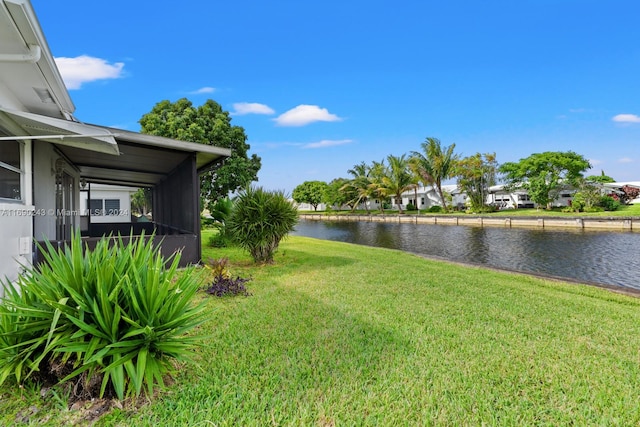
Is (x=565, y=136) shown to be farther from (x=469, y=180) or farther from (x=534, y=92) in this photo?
(x=534, y=92)

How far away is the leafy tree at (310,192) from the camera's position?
6831cm

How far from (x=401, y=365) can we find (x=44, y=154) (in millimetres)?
7923

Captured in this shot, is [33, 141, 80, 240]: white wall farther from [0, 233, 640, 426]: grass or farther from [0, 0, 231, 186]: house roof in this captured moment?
[0, 233, 640, 426]: grass

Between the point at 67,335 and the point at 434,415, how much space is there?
103 inches

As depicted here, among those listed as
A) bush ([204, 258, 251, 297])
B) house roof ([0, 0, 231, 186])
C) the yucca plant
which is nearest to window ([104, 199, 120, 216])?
house roof ([0, 0, 231, 186])

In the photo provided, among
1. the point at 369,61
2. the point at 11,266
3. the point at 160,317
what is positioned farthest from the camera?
the point at 369,61

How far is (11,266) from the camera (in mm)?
4293

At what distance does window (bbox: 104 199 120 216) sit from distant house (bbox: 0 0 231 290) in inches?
421

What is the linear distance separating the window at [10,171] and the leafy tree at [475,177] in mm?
40756

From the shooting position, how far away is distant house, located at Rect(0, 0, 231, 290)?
3.54 m

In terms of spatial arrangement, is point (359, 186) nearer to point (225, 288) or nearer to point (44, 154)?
point (44, 154)

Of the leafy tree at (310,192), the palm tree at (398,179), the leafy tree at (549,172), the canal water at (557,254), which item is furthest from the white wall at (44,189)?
the leafy tree at (310,192)

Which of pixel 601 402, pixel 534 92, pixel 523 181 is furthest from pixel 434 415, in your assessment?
pixel 523 181

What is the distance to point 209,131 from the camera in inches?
904
